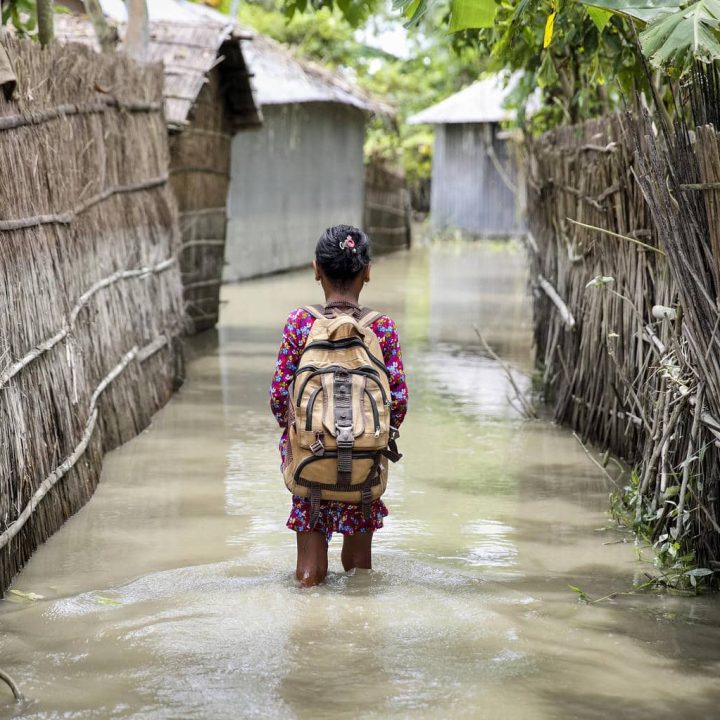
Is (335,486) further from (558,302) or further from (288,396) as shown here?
(558,302)

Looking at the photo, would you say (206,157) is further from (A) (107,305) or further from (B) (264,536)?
(B) (264,536)

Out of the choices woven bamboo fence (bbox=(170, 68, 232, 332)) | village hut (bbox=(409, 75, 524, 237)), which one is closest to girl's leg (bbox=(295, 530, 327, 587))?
woven bamboo fence (bbox=(170, 68, 232, 332))

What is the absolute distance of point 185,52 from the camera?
35.0 feet

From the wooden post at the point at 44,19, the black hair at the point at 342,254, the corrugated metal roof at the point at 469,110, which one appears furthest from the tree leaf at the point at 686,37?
the corrugated metal roof at the point at 469,110

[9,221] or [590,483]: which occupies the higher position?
[9,221]

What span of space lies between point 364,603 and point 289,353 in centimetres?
86

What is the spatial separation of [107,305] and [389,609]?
3351 mm

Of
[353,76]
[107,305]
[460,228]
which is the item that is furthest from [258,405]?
[353,76]

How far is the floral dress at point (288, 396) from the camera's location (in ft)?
13.3

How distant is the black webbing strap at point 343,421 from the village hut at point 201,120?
6.20 meters

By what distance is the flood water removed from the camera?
3.43 meters

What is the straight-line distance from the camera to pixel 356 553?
4.35 metres

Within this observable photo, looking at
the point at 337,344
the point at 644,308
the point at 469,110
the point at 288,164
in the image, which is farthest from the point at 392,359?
the point at 469,110

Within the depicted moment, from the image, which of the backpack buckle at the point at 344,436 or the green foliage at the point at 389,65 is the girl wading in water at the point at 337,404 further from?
the green foliage at the point at 389,65
